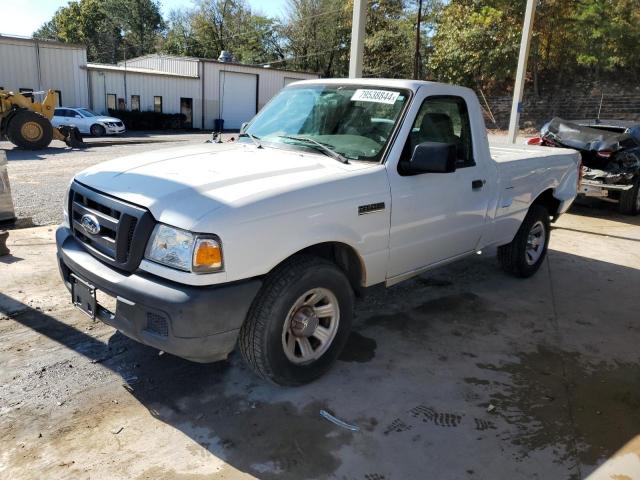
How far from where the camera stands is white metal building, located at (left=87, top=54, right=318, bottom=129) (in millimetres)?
31094

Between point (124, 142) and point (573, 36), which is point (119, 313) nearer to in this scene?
point (124, 142)

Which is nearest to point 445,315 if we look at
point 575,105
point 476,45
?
point 476,45

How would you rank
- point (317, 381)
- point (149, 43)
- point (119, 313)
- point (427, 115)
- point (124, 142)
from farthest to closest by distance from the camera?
point (149, 43)
point (124, 142)
point (427, 115)
point (317, 381)
point (119, 313)

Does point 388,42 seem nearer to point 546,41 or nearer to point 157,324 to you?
point 546,41

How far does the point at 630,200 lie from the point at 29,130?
55.7 feet

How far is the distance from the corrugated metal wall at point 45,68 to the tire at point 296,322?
29.4 meters

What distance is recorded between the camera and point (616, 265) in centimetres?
689

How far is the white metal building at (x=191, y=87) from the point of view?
102 feet

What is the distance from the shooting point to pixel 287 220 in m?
3.05

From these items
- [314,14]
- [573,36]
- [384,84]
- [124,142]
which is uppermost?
[314,14]

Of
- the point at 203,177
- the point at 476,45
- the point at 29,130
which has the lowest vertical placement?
the point at 29,130

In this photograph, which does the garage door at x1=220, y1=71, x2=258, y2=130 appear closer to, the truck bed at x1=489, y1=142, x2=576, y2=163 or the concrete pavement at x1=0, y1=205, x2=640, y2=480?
the truck bed at x1=489, y1=142, x2=576, y2=163

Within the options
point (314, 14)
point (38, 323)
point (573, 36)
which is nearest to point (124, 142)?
point (38, 323)

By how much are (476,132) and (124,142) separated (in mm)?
20090
